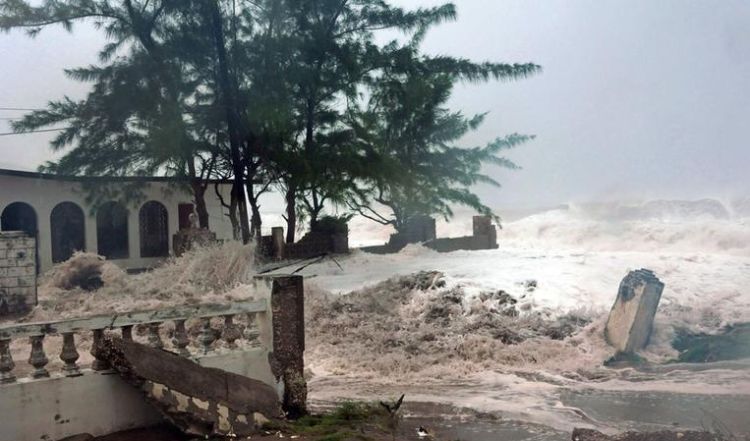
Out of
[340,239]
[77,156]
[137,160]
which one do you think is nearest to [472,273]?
[340,239]

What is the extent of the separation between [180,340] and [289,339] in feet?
3.08

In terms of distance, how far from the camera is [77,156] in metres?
16.2

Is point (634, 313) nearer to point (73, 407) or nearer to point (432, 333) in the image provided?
point (432, 333)

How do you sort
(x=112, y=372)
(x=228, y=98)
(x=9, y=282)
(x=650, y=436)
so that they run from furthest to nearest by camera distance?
(x=228, y=98) < (x=9, y=282) < (x=112, y=372) < (x=650, y=436)

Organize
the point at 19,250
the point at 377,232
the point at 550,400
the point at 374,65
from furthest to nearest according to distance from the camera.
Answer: the point at 377,232, the point at 374,65, the point at 19,250, the point at 550,400

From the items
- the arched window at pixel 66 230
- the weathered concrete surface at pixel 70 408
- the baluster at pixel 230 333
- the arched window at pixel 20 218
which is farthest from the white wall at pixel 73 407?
the arched window at pixel 66 230

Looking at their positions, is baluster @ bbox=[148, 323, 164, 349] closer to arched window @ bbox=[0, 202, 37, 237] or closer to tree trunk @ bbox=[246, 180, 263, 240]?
tree trunk @ bbox=[246, 180, 263, 240]

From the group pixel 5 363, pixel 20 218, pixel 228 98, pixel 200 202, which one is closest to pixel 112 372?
pixel 5 363

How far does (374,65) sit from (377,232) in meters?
19.5

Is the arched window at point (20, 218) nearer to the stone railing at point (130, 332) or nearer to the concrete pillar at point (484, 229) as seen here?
the concrete pillar at point (484, 229)

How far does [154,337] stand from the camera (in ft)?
17.0

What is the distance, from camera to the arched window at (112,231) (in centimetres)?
1973

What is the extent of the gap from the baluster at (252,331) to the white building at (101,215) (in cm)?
1194

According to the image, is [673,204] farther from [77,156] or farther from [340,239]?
[77,156]
